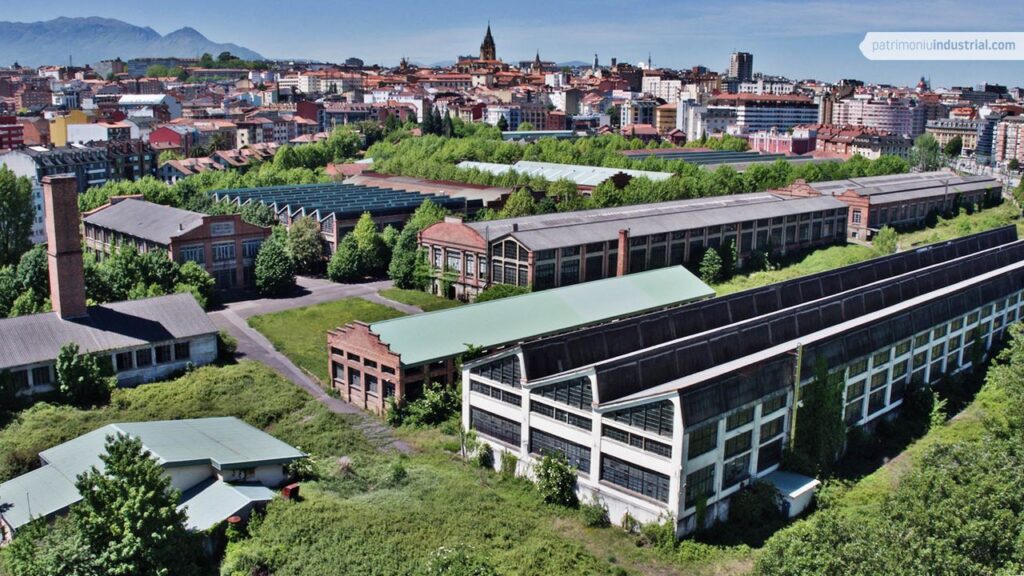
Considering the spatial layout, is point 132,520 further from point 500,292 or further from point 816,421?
point 500,292

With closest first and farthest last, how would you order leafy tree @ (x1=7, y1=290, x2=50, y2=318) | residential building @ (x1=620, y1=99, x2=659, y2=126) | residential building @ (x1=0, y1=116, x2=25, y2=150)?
leafy tree @ (x1=7, y1=290, x2=50, y2=318) < residential building @ (x1=0, y1=116, x2=25, y2=150) < residential building @ (x1=620, y1=99, x2=659, y2=126)

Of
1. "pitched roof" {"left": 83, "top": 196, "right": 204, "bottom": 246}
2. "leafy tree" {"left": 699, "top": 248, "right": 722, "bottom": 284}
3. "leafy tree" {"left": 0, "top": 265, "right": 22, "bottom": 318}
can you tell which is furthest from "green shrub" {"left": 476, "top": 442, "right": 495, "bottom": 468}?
"leafy tree" {"left": 699, "top": 248, "right": 722, "bottom": 284}

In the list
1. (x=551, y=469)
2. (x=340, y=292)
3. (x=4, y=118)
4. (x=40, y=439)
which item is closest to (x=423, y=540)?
(x=551, y=469)

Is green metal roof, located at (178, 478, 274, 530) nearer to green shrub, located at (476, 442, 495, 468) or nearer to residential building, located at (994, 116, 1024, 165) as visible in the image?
green shrub, located at (476, 442, 495, 468)

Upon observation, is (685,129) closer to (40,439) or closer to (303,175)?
(303,175)

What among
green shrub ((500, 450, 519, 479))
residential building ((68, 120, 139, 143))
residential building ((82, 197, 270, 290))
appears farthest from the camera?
residential building ((68, 120, 139, 143))

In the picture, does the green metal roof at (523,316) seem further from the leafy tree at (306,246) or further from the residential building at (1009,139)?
the residential building at (1009,139)

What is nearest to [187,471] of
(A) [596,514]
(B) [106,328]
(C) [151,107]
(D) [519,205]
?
(A) [596,514]

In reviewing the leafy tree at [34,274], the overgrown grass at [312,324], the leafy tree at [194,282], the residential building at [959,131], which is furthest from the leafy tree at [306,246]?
the residential building at [959,131]
